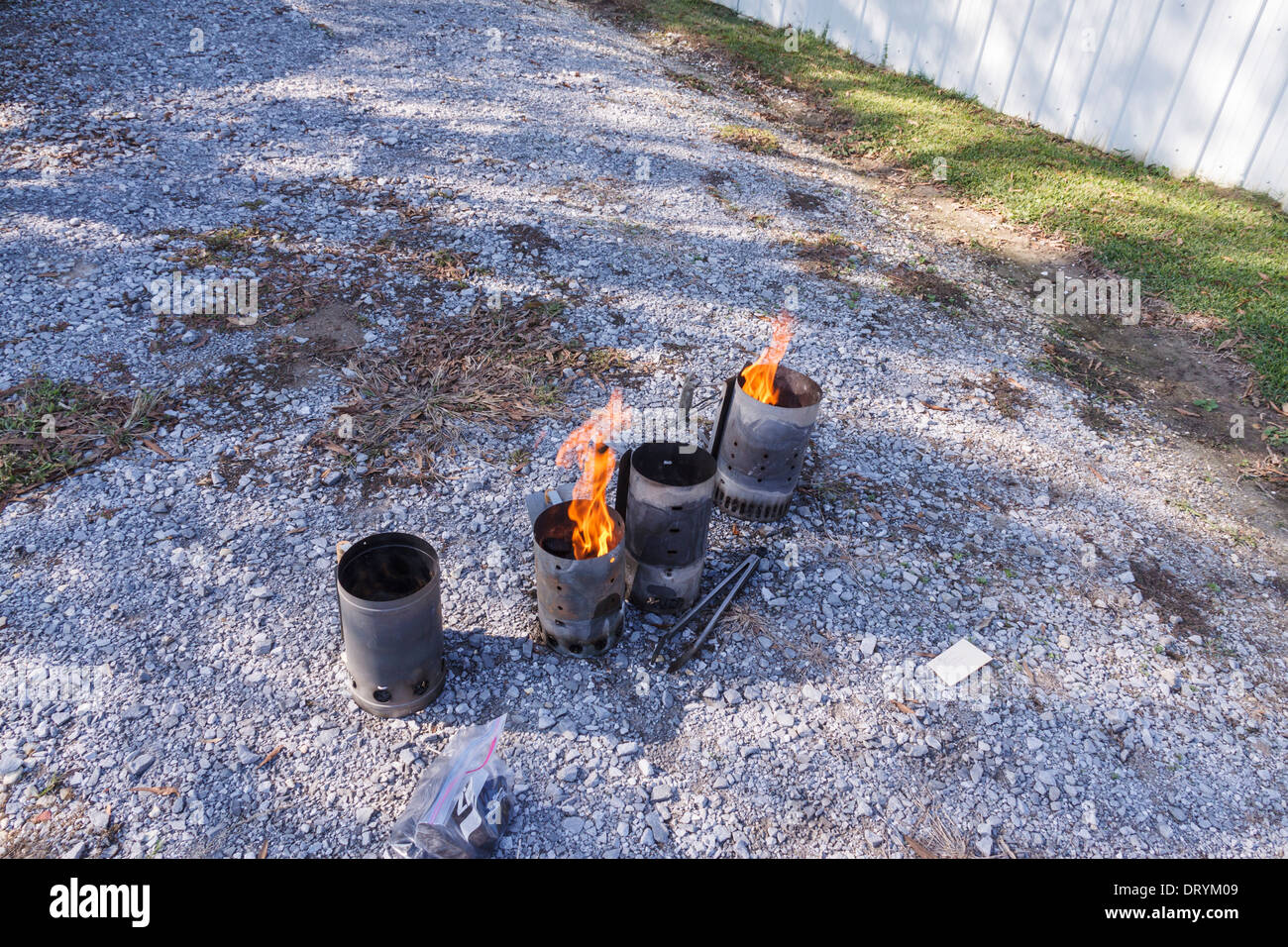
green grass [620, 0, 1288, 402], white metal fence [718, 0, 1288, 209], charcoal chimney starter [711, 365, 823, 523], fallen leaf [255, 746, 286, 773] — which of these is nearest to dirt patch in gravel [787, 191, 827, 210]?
green grass [620, 0, 1288, 402]

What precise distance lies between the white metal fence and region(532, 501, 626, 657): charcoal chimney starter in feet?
29.3

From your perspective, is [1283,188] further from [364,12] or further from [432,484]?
[364,12]

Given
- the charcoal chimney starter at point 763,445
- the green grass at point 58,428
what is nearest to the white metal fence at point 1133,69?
the charcoal chimney starter at point 763,445

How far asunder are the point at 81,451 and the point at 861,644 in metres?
4.55

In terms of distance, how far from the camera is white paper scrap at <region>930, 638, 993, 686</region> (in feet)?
12.5

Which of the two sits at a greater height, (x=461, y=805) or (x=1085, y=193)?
(x=1085, y=193)

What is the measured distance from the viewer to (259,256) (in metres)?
6.30

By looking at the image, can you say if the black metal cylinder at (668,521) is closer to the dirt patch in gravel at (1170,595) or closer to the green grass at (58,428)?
the dirt patch in gravel at (1170,595)

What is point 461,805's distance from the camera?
2.93 m

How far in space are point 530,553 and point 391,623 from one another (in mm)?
1214

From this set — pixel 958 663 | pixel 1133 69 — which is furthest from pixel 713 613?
pixel 1133 69

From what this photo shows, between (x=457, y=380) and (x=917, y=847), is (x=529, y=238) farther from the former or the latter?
(x=917, y=847)

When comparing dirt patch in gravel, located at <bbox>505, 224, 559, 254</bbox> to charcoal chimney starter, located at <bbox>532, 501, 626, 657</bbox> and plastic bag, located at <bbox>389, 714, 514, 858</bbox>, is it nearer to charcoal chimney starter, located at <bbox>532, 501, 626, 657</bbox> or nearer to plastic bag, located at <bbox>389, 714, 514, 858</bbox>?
charcoal chimney starter, located at <bbox>532, 501, 626, 657</bbox>

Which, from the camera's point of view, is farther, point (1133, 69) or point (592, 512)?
point (1133, 69)
